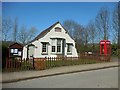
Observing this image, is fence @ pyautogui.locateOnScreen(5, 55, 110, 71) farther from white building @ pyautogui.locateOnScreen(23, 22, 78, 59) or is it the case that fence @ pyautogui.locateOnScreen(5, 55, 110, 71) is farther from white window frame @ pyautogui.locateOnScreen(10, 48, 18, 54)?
white building @ pyautogui.locateOnScreen(23, 22, 78, 59)

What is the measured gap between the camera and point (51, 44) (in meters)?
39.1

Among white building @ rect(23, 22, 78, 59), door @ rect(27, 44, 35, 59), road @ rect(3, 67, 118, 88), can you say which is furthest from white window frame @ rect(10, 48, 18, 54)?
door @ rect(27, 44, 35, 59)

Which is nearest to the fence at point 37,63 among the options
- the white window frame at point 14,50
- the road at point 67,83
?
the road at point 67,83

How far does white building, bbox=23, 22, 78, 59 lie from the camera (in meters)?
38.6

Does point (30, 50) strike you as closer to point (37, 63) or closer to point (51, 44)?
point (51, 44)

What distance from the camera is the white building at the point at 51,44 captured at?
38.6 m

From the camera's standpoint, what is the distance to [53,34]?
130 ft

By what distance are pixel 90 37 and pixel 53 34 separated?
60.2ft

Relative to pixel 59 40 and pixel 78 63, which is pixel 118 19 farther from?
pixel 78 63

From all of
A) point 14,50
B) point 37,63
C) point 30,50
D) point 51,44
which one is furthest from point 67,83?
point 30,50

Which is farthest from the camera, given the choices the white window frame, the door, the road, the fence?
the door

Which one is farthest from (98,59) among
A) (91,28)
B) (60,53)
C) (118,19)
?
(91,28)

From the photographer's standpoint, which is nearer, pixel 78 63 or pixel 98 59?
pixel 78 63

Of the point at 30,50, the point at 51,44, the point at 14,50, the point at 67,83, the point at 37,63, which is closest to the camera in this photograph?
the point at 67,83
